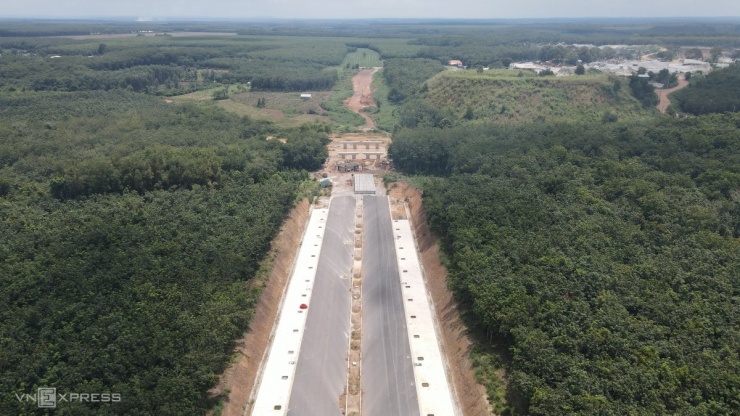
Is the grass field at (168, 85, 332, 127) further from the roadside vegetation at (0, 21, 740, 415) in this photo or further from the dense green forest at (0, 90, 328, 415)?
the dense green forest at (0, 90, 328, 415)

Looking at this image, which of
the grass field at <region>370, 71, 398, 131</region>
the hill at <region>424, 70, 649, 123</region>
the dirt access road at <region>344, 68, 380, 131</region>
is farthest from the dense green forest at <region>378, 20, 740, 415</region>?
the dirt access road at <region>344, 68, 380, 131</region>

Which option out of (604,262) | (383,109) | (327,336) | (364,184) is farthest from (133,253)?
(383,109)

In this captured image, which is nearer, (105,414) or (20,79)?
(105,414)

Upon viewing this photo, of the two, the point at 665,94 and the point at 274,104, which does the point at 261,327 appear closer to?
the point at 274,104

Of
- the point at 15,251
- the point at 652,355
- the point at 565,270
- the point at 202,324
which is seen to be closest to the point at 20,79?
the point at 15,251

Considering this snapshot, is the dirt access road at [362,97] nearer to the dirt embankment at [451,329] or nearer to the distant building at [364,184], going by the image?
the distant building at [364,184]

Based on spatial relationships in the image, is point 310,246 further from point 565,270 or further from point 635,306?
point 635,306
